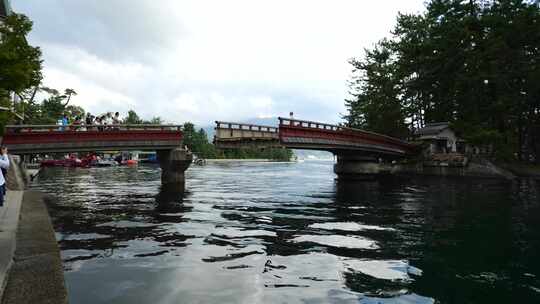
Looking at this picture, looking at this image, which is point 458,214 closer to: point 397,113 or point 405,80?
point 397,113

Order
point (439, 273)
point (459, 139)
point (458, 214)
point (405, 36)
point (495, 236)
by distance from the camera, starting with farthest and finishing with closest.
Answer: point (405, 36) < point (459, 139) < point (458, 214) < point (495, 236) < point (439, 273)

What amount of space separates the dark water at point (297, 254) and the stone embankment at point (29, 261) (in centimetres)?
55

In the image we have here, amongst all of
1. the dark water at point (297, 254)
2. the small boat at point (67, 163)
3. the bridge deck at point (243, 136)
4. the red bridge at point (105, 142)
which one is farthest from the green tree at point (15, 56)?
the small boat at point (67, 163)

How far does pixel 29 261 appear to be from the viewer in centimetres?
776

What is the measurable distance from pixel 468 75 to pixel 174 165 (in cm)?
3741

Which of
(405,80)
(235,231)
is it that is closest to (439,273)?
(235,231)

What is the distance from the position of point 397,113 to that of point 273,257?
162 feet

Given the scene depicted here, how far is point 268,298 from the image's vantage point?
7168 mm

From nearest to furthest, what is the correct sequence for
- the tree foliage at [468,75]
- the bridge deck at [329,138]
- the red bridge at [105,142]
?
the red bridge at [105,142] → the bridge deck at [329,138] → the tree foliage at [468,75]

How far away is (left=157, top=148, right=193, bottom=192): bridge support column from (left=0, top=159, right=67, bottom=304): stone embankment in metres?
18.6

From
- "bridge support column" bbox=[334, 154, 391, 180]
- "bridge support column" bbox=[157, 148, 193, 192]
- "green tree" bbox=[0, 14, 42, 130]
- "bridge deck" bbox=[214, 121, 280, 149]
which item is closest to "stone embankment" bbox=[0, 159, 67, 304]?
"green tree" bbox=[0, 14, 42, 130]

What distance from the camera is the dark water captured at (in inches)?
295

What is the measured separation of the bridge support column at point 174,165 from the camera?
104ft

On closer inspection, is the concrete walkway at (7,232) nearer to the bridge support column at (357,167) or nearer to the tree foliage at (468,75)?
Answer: the bridge support column at (357,167)
